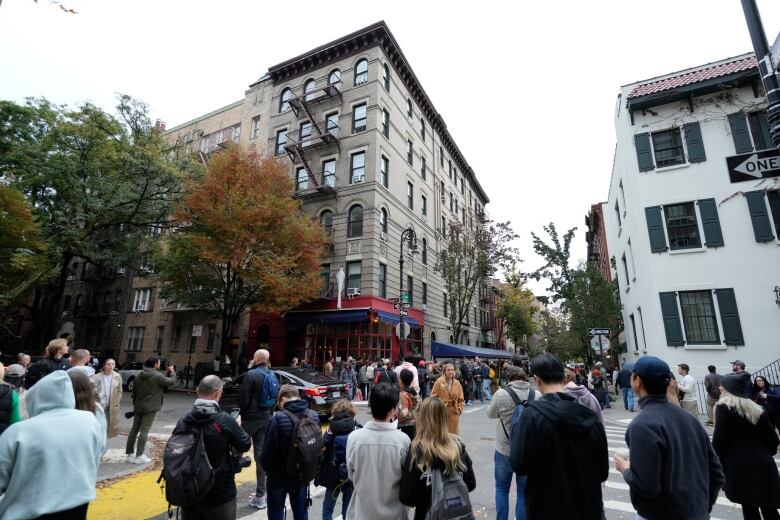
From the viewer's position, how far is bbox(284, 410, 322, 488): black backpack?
4129mm

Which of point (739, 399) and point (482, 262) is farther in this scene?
point (482, 262)

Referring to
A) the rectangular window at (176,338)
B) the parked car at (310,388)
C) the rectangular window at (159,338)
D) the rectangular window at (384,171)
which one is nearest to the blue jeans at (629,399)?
the parked car at (310,388)

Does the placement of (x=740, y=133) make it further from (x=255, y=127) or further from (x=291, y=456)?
(x=255, y=127)

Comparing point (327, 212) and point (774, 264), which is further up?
point (327, 212)

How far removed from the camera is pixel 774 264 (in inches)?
563

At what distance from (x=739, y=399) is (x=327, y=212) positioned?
24.4 metres

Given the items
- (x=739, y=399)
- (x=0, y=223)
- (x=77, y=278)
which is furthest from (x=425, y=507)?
(x=77, y=278)

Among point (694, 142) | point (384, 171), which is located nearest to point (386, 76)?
point (384, 171)

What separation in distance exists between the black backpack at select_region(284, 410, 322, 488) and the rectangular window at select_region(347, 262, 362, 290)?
20.2 meters

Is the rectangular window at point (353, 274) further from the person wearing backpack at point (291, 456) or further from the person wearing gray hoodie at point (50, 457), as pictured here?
the person wearing gray hoodie at point (50, 457)

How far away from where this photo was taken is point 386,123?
1098 inches

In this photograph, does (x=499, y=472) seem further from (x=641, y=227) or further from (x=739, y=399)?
(x=641, y=227)

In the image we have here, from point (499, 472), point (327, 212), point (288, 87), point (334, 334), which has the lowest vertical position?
point (499, 472)

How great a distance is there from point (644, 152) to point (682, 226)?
140 inches
